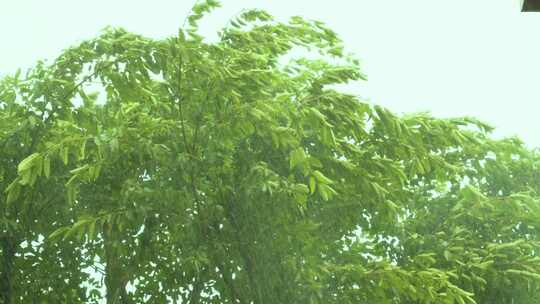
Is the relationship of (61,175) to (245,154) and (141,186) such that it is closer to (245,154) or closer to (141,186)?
(141,186)

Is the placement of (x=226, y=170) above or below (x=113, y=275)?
above

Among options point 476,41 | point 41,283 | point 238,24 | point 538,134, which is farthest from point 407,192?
point 476,41

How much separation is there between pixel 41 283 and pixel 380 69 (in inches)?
360

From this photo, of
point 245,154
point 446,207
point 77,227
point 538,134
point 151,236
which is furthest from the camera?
point 538,134

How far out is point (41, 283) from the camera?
613cm

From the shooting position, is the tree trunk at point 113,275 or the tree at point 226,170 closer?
the tree at point 226,170

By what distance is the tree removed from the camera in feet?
14.4

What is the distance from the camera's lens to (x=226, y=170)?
4.65 meters

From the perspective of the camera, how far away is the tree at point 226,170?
4.40m

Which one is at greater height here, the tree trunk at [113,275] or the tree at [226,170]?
the tree at [226,170]

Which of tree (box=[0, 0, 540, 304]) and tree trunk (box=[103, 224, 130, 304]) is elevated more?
tree (box=[0, 0, 540, 304])

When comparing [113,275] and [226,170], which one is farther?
[113,275]

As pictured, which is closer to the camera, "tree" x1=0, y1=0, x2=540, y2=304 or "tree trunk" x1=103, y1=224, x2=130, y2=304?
"tree" x1=0, y1=0, x2=540, y2=304

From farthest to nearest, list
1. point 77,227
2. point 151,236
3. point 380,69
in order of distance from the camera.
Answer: point 380,69 < point 151,236 < point 77,227
